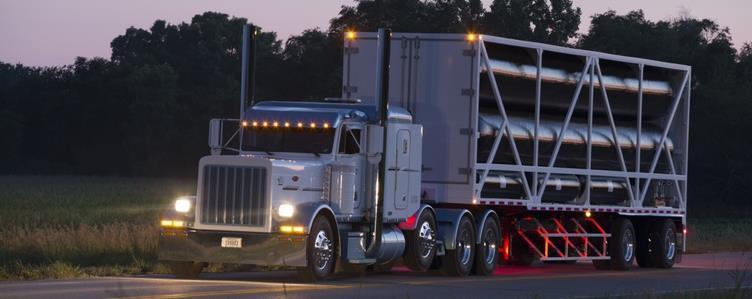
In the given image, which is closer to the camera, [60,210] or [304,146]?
[304,146]

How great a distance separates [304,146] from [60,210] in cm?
3016

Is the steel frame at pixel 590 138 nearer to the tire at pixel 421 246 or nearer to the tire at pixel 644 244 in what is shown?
the tire at pixel 644 244

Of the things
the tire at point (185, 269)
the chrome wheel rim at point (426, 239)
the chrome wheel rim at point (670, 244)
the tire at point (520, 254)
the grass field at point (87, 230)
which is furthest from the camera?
the chrome wheel rim at point (670, 244)

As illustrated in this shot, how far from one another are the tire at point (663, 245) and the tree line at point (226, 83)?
111 feet

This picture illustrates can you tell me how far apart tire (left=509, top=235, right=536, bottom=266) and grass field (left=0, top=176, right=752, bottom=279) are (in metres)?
6.55

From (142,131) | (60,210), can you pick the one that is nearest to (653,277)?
(60,210)

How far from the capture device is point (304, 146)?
23.6 meters

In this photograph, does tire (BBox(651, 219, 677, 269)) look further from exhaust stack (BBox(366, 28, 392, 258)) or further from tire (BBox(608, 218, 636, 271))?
exhaust stack (BBox(366, 28, 392, 258))

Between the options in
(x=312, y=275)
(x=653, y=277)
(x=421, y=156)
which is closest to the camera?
(x=312, y=275)

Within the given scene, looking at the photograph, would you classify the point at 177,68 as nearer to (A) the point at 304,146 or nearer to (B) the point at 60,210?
(B) the point at 60,210

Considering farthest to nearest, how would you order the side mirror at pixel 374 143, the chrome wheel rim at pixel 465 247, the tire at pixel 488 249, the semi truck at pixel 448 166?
the tire at pixel 488 249
the chrome wheel rim at pixel 465 247
the side mirror at pixel 374 143
the semi truck at pixel 448 166

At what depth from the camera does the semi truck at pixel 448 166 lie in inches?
879

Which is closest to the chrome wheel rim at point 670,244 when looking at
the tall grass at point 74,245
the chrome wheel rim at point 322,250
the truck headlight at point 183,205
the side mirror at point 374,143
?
the side mirror at point 374,143

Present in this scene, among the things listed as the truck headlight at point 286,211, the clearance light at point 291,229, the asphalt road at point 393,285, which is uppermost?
the truck headlight at point 286,211
